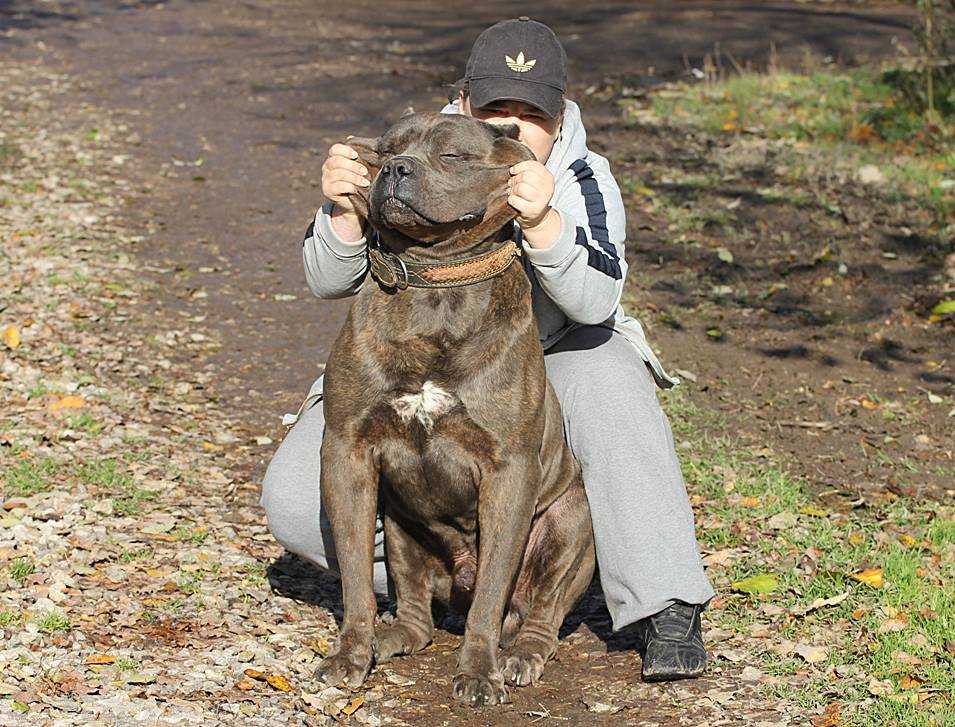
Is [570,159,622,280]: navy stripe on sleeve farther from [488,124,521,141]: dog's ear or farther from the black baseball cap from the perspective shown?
[488,124,521,141]: dog's ear

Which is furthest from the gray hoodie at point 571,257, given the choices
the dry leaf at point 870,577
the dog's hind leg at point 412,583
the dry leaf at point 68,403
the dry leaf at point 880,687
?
the dry leaf at point 68,403

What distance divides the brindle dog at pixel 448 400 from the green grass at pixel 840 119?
22.5 feet

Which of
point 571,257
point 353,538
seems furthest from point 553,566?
point 571,257

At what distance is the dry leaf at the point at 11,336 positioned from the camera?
727 cm

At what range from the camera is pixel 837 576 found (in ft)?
16.4

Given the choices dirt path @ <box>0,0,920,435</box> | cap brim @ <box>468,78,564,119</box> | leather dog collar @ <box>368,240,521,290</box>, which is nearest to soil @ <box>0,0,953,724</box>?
dirt path @ <box>0,0,920,435</box>

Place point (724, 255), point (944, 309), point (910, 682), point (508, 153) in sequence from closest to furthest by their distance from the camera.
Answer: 1. point (508, 153)
2. point (910, 682)
3. point (944, 309)
4. point (724, 255)

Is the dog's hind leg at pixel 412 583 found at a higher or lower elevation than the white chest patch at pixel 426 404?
lower

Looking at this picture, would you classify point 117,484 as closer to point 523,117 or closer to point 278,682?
point 278,682

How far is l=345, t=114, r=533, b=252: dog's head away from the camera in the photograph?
3607 millimetres

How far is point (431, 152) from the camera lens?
3723mm

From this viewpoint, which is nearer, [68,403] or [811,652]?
[811,652]

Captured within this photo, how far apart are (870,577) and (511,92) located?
2.33 meters

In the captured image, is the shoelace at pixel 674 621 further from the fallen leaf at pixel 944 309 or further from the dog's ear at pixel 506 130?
the fallen leaf at pixel 944 309
